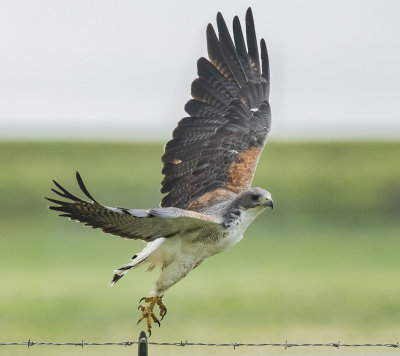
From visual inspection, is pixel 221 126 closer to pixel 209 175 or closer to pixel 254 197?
pixel 209 175

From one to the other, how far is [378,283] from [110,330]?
30.4ft

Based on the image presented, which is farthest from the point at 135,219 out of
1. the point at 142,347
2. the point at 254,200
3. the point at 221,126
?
the point at 221,126

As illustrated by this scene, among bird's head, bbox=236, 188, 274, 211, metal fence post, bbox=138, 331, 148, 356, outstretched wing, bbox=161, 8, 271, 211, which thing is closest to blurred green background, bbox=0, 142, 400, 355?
outstretched wing, bbox=161, 8, 271, 211

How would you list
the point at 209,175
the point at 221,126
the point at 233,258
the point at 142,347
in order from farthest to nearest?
1. the point at 233,258
2. the point at 221,126
3. the point at 209,175
4. the point at 142,347

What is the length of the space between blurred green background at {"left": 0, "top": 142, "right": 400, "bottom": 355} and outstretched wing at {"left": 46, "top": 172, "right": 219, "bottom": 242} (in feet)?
33.2

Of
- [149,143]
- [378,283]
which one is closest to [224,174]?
[378,283]

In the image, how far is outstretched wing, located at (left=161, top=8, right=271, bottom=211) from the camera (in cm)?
1065

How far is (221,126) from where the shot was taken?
1109cm

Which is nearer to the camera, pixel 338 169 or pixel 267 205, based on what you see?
pixel 267 205

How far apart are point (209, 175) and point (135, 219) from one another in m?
1.91

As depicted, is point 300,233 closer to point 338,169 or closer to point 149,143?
point 338,169

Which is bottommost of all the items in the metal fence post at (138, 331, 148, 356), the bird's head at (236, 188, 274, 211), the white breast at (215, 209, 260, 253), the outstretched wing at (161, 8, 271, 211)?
the metal fence post at (138, 331, 148, 356)

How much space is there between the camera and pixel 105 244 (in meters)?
33.5

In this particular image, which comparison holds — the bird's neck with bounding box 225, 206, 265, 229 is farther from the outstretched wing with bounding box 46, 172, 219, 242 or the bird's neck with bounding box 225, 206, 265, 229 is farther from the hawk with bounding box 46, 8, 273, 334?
the outstretched wing with bounding box 46, 172, 219, 242
